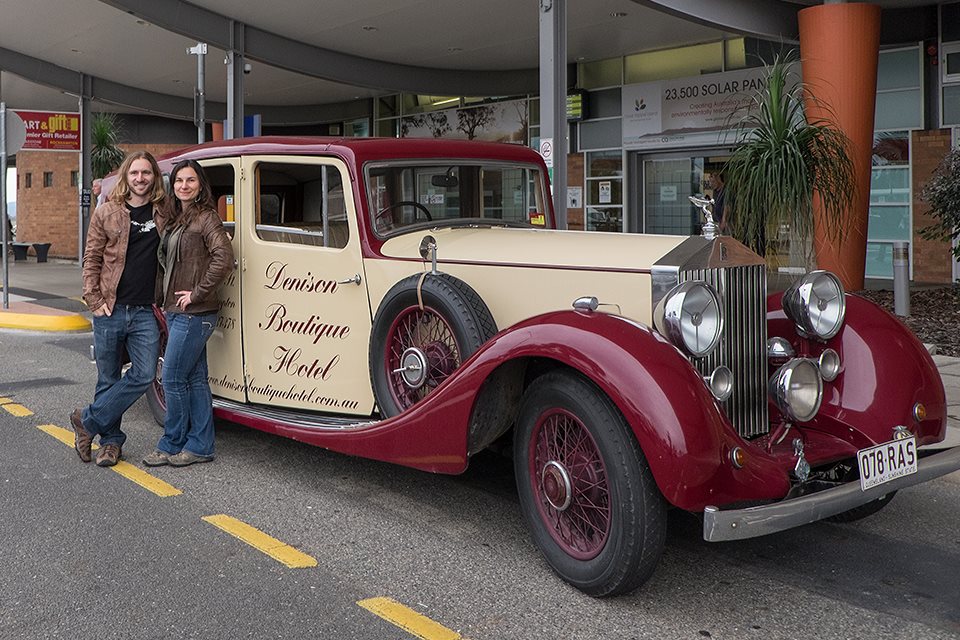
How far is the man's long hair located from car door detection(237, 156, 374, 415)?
1.51 feet

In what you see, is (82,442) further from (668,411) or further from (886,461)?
(886,461)

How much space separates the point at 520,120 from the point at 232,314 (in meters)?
17.7

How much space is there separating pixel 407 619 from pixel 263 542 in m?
1.05

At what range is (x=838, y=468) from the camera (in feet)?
13.0

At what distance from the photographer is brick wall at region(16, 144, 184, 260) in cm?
3244

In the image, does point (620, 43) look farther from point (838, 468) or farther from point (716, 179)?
point (838, 468)

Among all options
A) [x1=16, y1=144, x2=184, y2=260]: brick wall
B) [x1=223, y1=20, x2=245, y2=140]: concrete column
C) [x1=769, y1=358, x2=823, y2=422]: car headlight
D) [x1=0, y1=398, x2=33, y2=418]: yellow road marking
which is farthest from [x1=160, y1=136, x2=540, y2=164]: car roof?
[x1=16, y1=144, x2=184, y2=260]: brick wall

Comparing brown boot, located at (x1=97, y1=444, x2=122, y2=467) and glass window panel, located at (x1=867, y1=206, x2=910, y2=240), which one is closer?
brown boot, located at (x1=97, y1=444, x2=122, y2=467)

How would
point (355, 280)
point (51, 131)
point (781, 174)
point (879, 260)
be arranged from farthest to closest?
point (51, 131) → point (879, 260) → point (781, 174) → point (355, 280)

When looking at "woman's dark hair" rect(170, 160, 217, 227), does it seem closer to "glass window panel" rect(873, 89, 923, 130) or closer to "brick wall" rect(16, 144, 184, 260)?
"glass window panel" rect(873, 89, 923, 130)

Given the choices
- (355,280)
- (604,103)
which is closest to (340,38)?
(604,103)

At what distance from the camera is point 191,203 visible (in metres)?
5.21

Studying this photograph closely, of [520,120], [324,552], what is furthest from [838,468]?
[520,120]

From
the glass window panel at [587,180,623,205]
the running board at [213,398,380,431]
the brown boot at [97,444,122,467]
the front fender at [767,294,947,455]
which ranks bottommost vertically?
the brown boot at [97,444,122,467]
